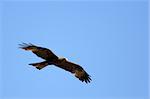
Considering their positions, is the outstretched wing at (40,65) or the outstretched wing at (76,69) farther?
the outstretched wing at (76,69)

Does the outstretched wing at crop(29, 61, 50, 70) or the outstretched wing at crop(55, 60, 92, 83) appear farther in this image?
the outstretched wing at crop(55, 60, 92, 83)

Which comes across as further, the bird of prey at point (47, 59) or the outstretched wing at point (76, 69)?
the outstretched wing at point (76, 69)

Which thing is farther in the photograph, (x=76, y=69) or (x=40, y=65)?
(x=76, y=69)

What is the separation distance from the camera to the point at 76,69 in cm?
1598

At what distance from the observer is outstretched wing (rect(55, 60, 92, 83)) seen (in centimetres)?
1552

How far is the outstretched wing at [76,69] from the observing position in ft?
50.9

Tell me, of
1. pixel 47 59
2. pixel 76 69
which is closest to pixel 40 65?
pixel 47 59

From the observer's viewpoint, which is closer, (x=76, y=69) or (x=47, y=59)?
(x=47, y=59)

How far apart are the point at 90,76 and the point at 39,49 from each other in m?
2.63

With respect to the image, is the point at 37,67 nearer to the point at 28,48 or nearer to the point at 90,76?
the point at 28,48

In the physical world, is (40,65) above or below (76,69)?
below

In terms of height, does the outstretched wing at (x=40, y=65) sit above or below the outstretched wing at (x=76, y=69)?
below

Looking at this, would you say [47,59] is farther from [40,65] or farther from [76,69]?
[76,69]

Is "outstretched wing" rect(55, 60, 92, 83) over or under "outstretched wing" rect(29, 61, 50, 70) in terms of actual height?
over
